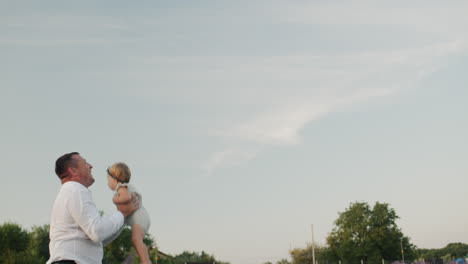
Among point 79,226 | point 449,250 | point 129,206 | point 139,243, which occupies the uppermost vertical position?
point 449,250

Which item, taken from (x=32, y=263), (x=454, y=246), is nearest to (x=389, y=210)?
(x=32, y=263)

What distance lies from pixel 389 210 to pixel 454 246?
74.1 metres

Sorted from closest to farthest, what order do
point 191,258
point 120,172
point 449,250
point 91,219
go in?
point 91,219 → point 120,172 → point 191,258 → point 449,250

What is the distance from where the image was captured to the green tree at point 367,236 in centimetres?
7288

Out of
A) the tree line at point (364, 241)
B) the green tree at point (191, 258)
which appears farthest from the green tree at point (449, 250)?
the green tree at point (191, 258)

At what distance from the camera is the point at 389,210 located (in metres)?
77.2

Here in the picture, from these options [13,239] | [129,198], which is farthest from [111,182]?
[13,239]

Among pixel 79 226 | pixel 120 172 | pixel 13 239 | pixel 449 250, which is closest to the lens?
pixel 79 226

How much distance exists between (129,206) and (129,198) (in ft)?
0.22

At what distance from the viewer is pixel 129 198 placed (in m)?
3.82

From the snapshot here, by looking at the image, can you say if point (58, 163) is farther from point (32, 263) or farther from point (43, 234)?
point (43, 234)

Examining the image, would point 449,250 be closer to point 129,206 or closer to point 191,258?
point 191,258

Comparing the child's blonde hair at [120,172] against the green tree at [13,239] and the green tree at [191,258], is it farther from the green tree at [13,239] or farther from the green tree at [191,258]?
the green tree at [191,258]

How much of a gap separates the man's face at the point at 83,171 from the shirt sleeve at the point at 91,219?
7.0 inches
